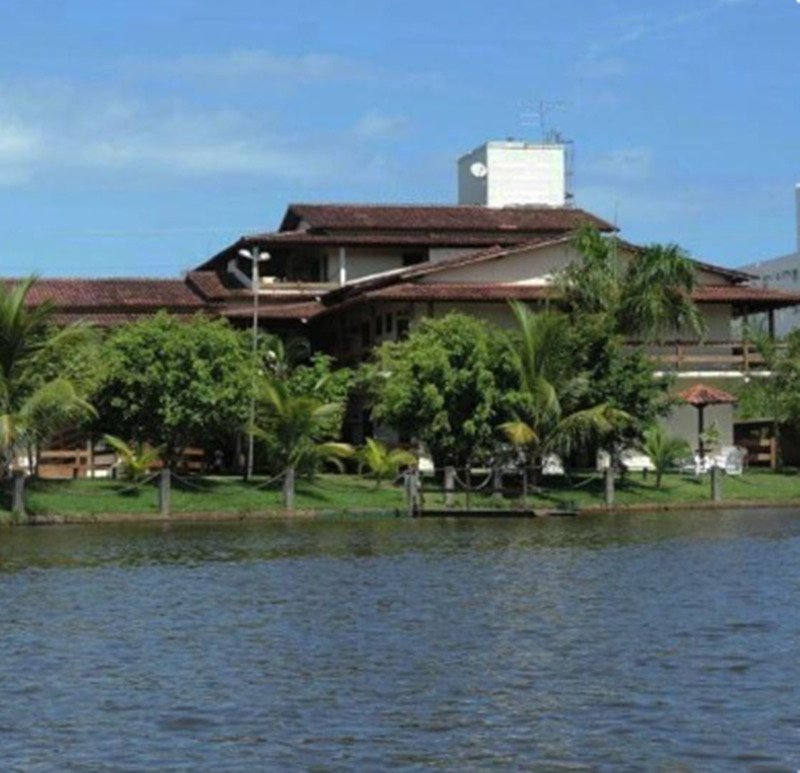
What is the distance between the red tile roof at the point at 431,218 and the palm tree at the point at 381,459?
1830 centimetres

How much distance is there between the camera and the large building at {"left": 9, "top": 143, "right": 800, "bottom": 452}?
61250mm

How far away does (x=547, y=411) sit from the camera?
2028 inches

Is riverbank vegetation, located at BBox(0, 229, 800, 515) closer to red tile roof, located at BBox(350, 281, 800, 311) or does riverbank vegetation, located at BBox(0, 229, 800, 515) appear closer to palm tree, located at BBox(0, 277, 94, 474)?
palm tree, located at BBox(0, 277, 94, 474)

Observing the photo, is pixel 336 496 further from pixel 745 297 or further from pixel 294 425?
pixel 745 297

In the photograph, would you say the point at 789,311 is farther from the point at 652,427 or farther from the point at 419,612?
the point at 419,612

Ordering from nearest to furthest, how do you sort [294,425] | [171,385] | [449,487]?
1. [449,487]
2. [171,385]
3. [294,425]

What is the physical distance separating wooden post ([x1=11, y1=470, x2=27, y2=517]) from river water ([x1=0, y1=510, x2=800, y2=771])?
297 inches

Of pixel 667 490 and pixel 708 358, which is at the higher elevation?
pixel 708 358

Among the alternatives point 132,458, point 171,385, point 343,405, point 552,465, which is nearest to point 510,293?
point 552,465

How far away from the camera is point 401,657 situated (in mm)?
21531

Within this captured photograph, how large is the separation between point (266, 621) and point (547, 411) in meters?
27.1

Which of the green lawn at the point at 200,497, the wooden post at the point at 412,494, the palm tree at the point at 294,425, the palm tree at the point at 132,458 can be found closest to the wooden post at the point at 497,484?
the green lawn at the point at 200,497

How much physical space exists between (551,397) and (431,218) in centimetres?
2143

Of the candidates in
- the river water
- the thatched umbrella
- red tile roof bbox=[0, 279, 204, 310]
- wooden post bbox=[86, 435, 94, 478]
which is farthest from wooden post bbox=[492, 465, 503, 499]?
red tile roof bbox=[0, 279, 204, 310]
